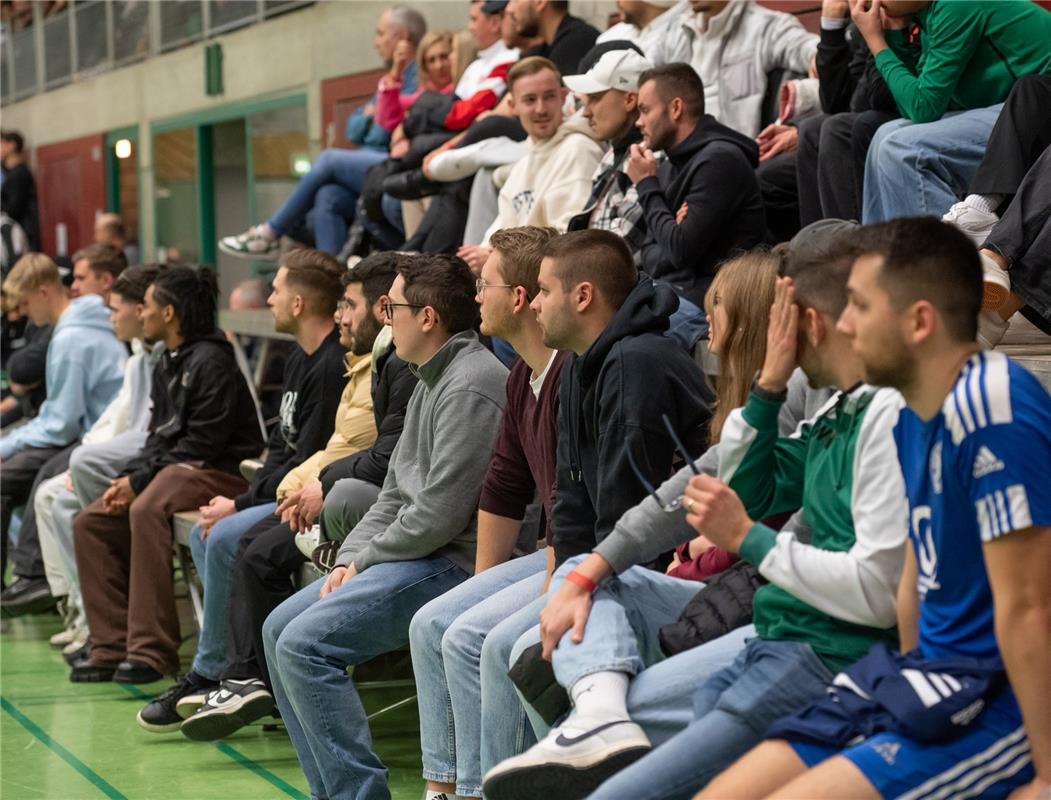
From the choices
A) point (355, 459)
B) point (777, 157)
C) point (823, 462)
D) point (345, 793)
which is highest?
point (777, 157)

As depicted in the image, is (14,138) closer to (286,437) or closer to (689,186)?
(286,437)

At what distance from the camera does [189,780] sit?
5281 millimetres

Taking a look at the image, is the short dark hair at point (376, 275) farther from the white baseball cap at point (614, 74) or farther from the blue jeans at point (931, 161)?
the blue jeans at point (931, 161)

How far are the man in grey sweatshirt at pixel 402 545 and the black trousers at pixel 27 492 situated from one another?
3.65 m

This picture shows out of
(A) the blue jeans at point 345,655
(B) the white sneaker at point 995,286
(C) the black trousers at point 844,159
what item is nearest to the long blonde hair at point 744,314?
(B) the white sneaker at point 995,286

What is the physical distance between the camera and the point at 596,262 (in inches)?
156

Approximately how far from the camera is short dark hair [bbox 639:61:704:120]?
214 inches

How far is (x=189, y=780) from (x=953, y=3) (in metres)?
3.58

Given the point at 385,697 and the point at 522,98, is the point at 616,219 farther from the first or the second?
the point at 385,697

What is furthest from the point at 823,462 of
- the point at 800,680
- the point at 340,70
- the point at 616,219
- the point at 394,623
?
the point at 340,70

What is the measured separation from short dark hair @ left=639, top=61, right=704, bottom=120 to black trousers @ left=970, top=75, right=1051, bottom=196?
4.51 ft

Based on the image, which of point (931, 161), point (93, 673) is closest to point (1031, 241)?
point (931, 161)

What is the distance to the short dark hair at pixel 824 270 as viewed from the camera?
9.73 feet

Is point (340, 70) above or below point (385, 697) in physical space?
above
